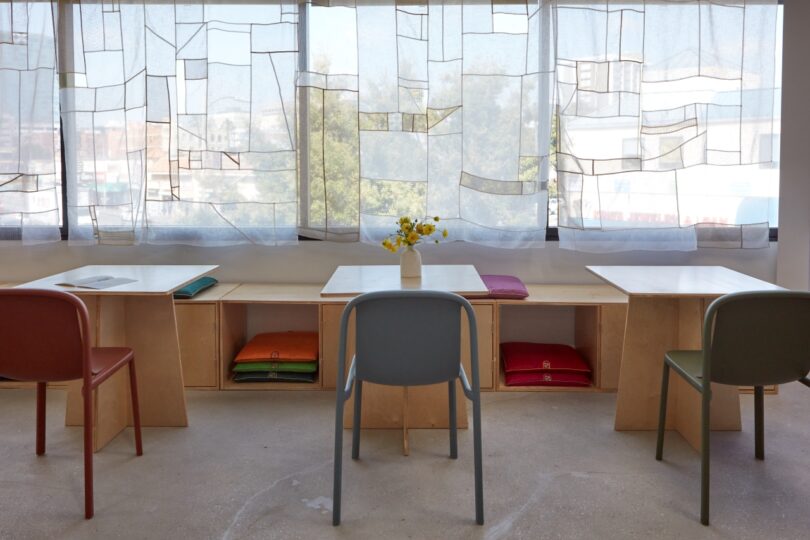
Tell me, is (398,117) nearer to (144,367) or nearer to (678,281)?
(678,281)

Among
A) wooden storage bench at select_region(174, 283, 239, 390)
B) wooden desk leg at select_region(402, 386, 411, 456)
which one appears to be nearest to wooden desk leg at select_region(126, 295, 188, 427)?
wooden storage bench at select_region(174, 283, 239, 390)

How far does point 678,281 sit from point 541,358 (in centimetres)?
103

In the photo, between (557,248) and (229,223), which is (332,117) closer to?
(229,223)

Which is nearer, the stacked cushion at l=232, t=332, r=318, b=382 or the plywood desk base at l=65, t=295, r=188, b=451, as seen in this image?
the plywood desk base at l=65, t=295, r=188, b=451

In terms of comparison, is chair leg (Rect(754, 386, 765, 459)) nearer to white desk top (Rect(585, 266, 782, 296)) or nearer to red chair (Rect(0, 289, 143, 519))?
white desk top (Rect(585, 266, 782, 296))

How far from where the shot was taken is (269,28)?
4008 mm

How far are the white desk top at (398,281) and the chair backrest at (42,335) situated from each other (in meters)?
0.87

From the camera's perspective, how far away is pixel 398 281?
10.1ft

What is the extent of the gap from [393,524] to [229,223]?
2.29 meters

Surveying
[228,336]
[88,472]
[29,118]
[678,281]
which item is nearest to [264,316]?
[228,336]

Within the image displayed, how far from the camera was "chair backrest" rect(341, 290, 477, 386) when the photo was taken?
225 centimetres

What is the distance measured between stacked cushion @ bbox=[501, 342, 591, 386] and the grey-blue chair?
59.4 inches

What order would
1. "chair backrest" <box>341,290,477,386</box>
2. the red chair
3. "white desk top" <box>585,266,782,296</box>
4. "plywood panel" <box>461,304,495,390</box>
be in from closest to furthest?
"chair backrest" <box>341,290,477,386</box>
the red chair
"white desk top" <box>585,266,782,296</box>
"plywood panel" <box>461,304,495,390</box>

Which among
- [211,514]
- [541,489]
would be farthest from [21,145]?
[541,489]
